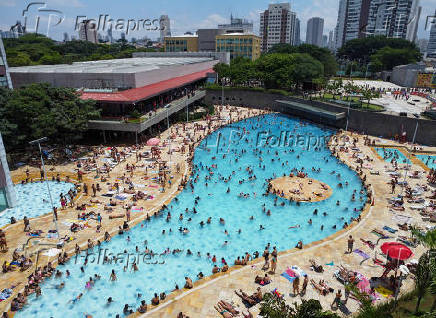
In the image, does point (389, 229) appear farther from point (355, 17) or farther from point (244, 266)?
point (355, 17)


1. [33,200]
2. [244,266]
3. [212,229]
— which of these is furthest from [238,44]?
[244,266]

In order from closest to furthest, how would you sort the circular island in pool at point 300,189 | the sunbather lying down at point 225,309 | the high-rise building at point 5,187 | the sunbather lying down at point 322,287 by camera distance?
the sunbather lying down at point 225,309 < the sunbather lying down at point 322,287 < the high-rise building at point 5,187 < the circular island in pool at point 300,189

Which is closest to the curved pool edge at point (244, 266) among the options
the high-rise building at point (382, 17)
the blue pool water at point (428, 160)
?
the blue pool water at point (428, 160)

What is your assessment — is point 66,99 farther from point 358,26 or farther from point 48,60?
point 358,26

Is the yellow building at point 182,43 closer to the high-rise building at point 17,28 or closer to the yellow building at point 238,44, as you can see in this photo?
the yellow building at point 238,44

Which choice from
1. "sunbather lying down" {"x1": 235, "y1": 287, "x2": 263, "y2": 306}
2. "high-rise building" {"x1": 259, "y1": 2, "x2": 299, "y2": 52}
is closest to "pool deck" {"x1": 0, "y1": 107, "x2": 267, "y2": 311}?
"sunbather lying down" {"x1": 235, "y1": 287, "x2": 263, "y2": 306}
